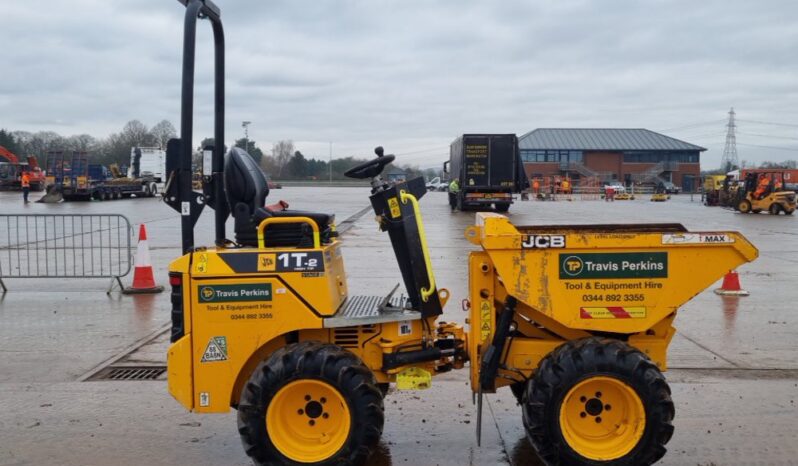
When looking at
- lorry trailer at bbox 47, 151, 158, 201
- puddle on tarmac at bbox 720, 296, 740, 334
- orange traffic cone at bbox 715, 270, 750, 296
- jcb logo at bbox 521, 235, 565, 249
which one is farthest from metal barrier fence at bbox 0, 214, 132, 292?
lorry trailer at bbox 47, 151, 158, 201

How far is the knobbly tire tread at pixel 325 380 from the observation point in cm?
397

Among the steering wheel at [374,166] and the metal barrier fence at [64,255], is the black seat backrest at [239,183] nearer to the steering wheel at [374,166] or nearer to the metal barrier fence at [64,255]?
the steering wheel at [374,166]

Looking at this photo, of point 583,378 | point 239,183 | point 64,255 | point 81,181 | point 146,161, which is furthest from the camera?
point 146,161

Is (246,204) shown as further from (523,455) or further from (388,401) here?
(523,455)

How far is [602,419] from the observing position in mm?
4125

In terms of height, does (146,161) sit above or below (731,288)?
above

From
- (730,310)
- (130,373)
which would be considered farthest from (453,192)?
(130,373)

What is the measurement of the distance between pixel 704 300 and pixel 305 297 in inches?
286

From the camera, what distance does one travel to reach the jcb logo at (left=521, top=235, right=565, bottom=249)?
4.04 metres

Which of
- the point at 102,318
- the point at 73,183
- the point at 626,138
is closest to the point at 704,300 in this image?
the point at 102,318

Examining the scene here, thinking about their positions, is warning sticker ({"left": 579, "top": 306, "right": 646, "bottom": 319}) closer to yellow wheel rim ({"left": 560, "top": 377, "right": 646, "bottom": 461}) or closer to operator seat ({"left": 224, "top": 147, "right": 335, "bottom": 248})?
yellow wheel rim ({"left": 560, "top": 377, "right": 646, "bottom": 461})

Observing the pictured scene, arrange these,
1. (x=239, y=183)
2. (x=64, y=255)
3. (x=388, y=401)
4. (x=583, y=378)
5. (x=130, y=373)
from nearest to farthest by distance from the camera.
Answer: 1. (x=583, y=378)
2. (x=239, y=183)
3. (x=388, y=401)
4. (x=130, y=373)
5. (x=64, y=255)

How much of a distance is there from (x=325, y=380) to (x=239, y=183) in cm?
137

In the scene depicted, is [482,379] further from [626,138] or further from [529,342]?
[626,138]
